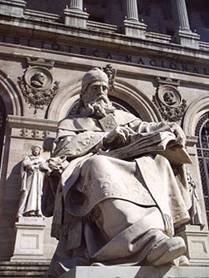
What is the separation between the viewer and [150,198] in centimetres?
310

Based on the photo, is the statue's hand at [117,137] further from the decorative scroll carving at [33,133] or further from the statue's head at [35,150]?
the decorative scroll carving at [33,133]

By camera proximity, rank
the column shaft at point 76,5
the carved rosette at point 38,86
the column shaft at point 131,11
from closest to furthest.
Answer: the carved rosette at point 38,86 < the column shaft at point 76,5 < the column shaft at point 131,11

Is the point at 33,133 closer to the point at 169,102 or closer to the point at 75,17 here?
the point at 169,102

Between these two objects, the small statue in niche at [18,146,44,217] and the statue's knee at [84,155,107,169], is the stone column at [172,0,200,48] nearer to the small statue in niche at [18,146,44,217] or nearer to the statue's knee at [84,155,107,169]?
the small statue in niche at [18,146,44,217]

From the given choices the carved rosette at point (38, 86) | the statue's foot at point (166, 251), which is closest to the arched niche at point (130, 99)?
the carved rosette at point (38, 86)

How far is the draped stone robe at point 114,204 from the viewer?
2820mm

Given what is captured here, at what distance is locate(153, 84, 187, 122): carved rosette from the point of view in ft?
42.6

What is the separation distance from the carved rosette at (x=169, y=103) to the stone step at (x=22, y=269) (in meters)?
6.94

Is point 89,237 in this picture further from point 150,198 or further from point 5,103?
point 5,103

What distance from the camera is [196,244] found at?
30.3 ft

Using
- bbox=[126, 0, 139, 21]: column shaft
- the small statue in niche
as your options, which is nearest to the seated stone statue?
the small statue in niche

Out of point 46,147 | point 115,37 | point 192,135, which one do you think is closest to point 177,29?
point 115,37

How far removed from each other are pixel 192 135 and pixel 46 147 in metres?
9.34

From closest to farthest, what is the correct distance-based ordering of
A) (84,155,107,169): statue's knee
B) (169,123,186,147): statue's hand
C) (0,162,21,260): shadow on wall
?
(84,155,107,169): statue's knee < (169,123,186,147): statue's hand < (0,162,21,260): shadow on wall
